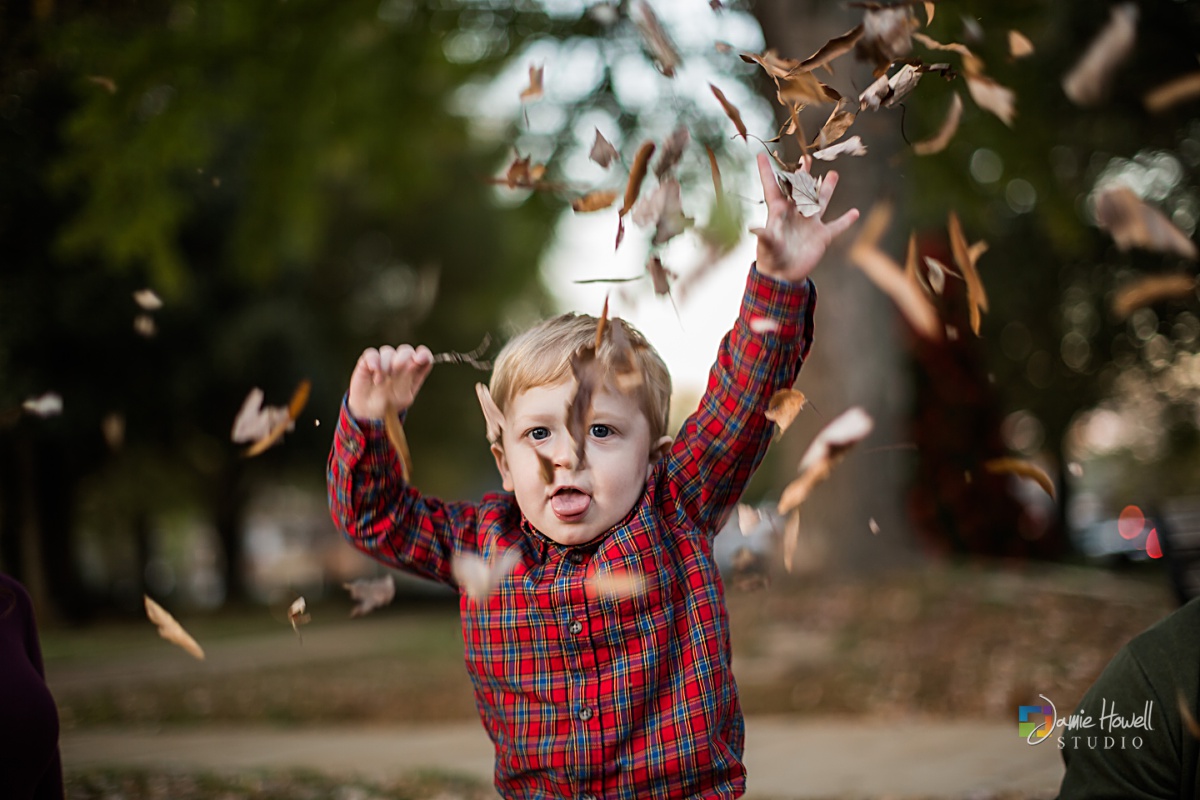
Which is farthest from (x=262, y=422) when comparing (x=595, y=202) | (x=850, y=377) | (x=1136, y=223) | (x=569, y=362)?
(x=850, y=377)

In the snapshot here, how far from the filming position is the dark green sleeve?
162 centimetres

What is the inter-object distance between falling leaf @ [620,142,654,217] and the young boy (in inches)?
8.4

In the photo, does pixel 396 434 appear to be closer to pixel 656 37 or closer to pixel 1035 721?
pixel 656 37

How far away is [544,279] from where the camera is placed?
22.4 meters

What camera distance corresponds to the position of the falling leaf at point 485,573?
228 cm

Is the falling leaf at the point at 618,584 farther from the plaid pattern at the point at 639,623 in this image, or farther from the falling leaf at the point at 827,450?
the falling leaf at the point at 827,450

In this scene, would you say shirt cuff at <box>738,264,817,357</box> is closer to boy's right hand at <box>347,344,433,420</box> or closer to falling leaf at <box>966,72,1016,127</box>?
falling leaf at <box>966,72,1016,127</box>

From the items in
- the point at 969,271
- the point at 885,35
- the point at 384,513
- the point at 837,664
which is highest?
the point at 885,35

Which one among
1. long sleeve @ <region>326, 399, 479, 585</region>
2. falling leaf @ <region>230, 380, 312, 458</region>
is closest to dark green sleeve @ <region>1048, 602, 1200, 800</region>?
long sleeve @ <region>326, 399, 479, 585</region>

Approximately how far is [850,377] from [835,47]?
7.28 metres

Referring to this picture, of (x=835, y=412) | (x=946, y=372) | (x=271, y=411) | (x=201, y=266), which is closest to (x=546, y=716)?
(x=271, y=411)

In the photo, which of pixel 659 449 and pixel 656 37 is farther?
pixel 659 449

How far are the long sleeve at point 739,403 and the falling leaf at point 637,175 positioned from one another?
0.28m

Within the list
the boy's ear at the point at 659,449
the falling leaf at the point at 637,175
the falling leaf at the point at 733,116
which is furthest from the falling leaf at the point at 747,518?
the falling leaf at the point at 733,116
